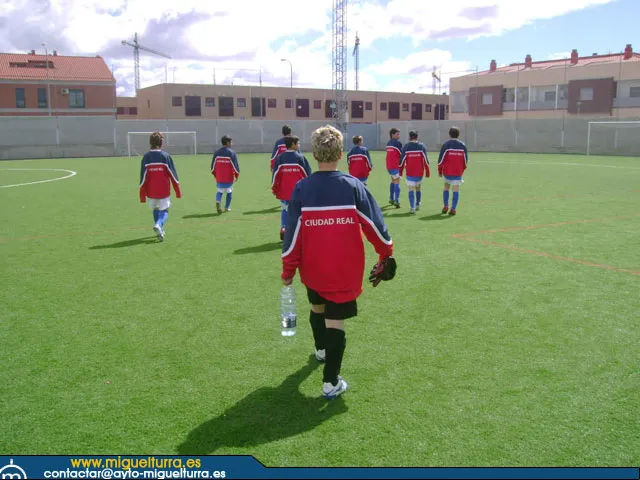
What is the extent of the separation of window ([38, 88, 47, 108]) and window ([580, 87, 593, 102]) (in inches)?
2340

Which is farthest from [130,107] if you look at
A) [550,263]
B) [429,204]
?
[550,263]

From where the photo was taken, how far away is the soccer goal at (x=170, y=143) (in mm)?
46094

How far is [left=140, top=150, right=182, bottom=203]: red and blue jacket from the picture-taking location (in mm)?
10922

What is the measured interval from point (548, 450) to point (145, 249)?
807 centimetres

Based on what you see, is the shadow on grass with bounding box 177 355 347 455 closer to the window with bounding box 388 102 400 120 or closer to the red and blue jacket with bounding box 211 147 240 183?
the red and blue jacket with bounding box 211 147 240 183

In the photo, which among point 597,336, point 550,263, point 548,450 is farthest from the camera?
point 550,263

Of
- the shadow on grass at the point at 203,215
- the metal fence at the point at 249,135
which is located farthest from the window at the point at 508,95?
the shadow on grass at the point at 203,215

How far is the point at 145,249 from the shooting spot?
10250mm

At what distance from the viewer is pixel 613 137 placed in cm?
4009

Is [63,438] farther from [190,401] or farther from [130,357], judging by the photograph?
[130,357]

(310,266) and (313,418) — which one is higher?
(310,266)

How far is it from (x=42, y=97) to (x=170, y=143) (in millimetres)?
27089

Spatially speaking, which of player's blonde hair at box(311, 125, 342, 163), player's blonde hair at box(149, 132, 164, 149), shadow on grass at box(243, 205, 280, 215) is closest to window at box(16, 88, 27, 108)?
shadow on grass at box(243, 205, 280, 215)

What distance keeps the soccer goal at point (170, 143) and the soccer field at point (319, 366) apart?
36.8 metres
